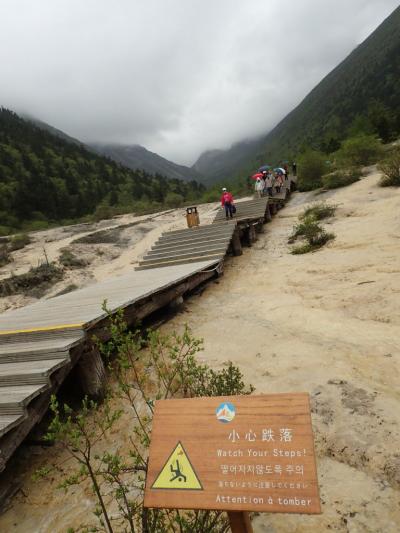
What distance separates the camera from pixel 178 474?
1.61 m

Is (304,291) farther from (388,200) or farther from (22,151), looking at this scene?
(22,151)

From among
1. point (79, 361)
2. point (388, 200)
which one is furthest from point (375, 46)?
point (79, 361)

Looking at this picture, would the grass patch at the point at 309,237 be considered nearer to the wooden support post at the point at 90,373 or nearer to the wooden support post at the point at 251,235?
the wooden support post at the point at 251,235

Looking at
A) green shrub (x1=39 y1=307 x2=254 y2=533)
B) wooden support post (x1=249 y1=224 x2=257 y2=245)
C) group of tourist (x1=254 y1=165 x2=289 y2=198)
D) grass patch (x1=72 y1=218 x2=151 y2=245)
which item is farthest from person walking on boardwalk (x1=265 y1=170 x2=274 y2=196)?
green shrub (x1=39 y1=307 x2=254 y2=533)

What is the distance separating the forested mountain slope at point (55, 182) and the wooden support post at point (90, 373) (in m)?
40.1

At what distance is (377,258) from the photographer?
686 centimetres

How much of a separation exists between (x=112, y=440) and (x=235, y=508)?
2.20m

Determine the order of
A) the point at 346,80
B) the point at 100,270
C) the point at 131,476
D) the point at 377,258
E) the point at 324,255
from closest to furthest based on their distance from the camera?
the point at 131,476 → the point at 377,258 → the point at 324,255 → the point at 100,270 → the point at 346,80

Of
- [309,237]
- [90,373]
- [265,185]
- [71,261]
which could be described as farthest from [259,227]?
[90,373]

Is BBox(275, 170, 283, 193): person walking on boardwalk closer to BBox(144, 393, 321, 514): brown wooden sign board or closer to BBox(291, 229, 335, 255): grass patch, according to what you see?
BBox(291, 229, 335, 255): grass patch

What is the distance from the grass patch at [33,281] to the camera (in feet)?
35.7

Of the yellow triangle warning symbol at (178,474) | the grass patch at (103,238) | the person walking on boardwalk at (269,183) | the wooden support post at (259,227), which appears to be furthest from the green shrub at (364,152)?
the yellow triangle warning symbol at (178,474)

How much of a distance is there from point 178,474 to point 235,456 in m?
0.30

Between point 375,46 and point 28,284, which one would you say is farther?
point 375,46
